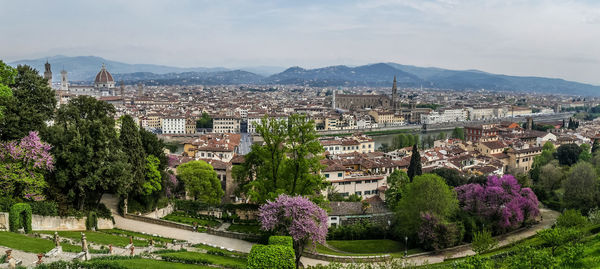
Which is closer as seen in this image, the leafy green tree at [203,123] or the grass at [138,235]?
the grass at [138,235]

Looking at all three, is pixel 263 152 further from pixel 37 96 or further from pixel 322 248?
pixel 37 96

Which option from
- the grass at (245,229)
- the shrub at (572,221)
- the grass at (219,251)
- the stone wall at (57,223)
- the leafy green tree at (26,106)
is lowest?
the grass at (245,229)

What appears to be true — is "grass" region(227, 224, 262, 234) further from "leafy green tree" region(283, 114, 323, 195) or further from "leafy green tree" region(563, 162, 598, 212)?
"leafy green tree" region(563, 162, 598, 212)

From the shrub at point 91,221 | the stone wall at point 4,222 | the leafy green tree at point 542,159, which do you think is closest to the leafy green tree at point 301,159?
the shrub at point 91,221

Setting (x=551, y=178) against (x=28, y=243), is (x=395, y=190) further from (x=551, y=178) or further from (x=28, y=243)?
(x=28, y=243)

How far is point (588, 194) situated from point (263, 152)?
16688 mm

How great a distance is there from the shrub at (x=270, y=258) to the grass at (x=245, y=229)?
649cm

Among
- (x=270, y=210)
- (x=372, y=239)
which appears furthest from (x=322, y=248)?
(x=270, y=210)

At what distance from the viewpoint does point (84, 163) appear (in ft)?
48.7

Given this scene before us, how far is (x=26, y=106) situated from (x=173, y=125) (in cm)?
5611

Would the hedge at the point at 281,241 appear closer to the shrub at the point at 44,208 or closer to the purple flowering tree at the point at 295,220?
the purple flowering tree at the point at 295,220

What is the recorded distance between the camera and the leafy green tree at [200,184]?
73.6 feet

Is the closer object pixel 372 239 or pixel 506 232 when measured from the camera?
pixel 372 239

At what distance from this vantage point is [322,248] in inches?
666
